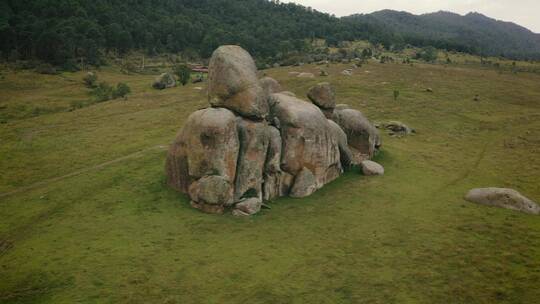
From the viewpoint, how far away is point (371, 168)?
3117cm

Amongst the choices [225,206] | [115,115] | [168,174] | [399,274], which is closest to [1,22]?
[115,115]

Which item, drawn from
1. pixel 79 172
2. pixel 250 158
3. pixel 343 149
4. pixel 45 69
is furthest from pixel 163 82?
pixel 250 158

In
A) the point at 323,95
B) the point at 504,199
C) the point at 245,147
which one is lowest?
the point at 504,199

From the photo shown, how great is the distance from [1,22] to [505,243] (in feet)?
346

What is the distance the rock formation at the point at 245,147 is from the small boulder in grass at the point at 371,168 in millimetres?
2533

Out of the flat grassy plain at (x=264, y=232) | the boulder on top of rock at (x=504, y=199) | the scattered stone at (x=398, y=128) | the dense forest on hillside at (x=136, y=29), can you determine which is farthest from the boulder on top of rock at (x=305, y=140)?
the dense forest on hillside at (x=136, y=29)

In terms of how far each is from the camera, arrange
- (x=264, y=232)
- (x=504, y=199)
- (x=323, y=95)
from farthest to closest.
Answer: (x=323, y=95) < (x=504, y=199) < (x=264, y=232)

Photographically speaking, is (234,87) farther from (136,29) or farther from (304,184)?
(136,29)

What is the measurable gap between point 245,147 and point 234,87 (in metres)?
4.07

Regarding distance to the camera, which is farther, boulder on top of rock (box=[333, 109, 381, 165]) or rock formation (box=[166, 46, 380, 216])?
boulder on top of rock (box=[333, 109, 381, 165])

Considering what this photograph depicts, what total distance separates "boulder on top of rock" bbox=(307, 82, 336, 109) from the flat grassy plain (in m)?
6.83

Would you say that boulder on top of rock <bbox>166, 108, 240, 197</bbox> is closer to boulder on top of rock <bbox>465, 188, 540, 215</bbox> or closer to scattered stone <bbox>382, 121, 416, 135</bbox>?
boulder on top of rock <bbox>465, 188, 540, 215</bbox>

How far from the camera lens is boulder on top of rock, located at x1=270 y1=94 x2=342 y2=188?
90.9 ft

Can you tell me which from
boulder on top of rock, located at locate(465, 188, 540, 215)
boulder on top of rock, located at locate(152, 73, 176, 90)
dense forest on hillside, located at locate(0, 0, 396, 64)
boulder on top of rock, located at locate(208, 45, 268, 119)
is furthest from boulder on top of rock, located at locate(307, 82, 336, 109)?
dense forest on hillside, located at locate(0, 0, 396, 64)
